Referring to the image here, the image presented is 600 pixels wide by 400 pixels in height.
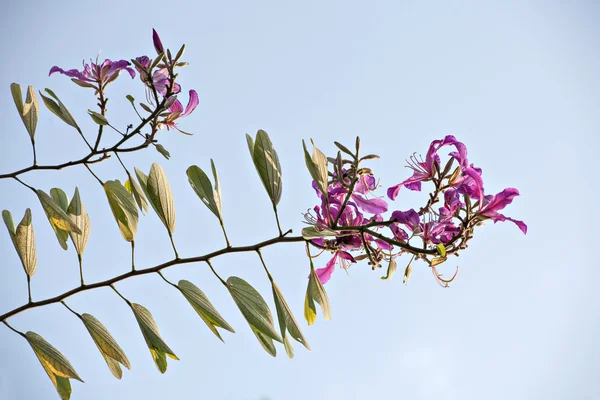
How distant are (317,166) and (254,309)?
0.67 feet

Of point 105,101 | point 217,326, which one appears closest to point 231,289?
point 217,326

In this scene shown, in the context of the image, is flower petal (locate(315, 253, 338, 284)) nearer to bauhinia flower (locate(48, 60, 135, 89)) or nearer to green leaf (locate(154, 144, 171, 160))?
green leaf (locate(154, 144, 171, 160))

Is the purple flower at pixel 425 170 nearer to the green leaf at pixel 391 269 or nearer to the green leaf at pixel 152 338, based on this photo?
the green leaf at pixel 391 269

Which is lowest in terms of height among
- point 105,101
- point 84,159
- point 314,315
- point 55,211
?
point 314,315

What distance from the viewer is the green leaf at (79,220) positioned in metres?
0.84

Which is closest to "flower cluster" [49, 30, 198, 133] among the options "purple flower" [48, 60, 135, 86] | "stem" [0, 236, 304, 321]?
"purple flower" [48, 60, 135, 86]

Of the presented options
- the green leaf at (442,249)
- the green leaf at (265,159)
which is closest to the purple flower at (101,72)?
the green leaf at (265,159)

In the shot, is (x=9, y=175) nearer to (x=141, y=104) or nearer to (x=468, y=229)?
(x=141, y=104)

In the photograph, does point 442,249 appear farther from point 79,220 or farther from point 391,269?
point 79,220

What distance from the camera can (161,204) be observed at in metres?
0.79

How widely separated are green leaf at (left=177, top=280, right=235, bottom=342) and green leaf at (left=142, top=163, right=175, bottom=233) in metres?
0.08

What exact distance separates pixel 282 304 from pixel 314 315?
0.25ft

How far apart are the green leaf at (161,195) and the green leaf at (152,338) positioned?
0.39 feet

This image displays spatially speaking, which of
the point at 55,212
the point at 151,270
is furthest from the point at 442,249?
the point at 55,212
